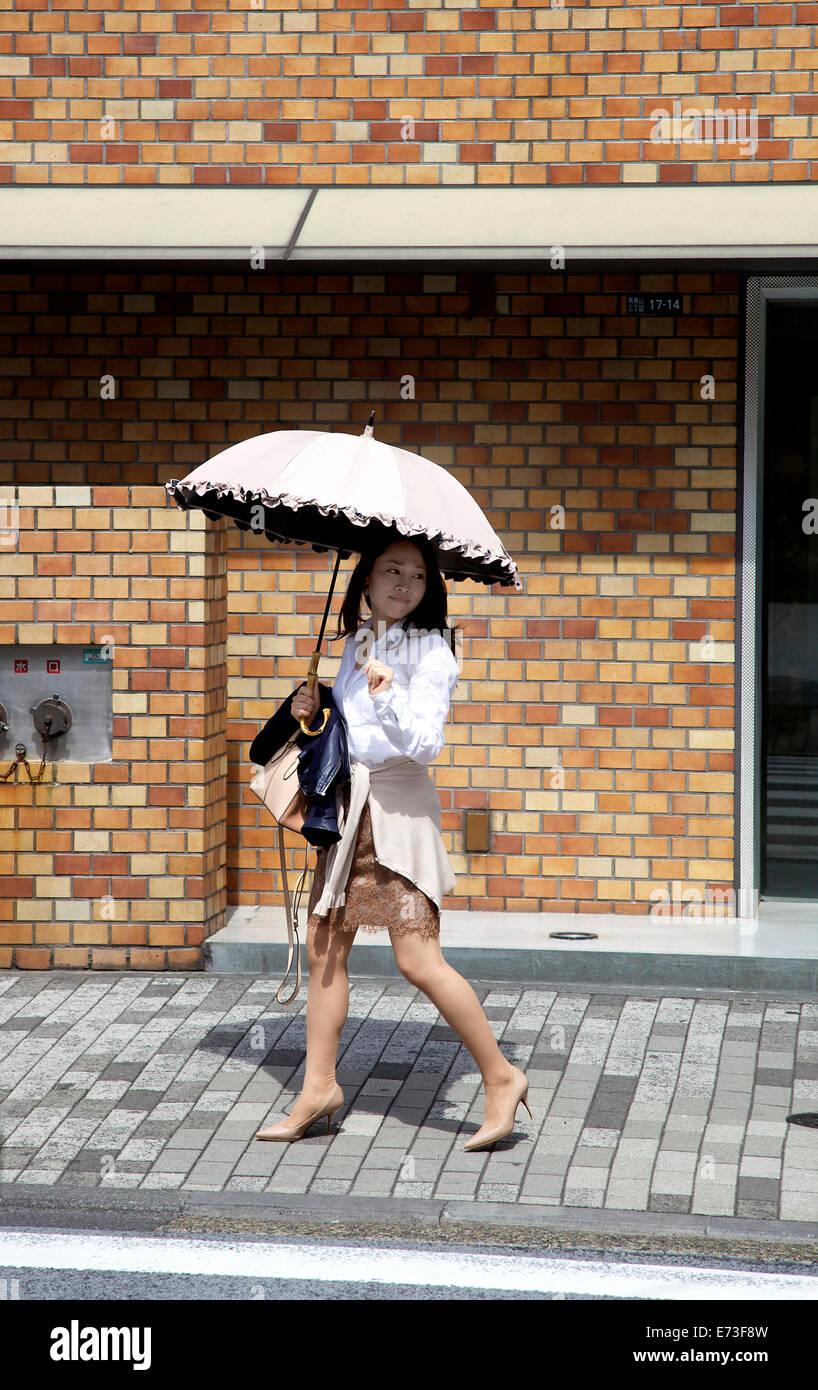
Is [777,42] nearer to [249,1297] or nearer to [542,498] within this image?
[542,498]

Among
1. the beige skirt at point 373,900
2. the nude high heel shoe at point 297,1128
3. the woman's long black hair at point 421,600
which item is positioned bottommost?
the nude high heel shoe at point 297,1128

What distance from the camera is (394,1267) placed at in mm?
4141

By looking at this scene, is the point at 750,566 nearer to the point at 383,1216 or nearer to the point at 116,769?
the point at 116,769

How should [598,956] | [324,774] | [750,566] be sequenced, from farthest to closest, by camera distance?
[750,566] → [598,956] → [324,774]

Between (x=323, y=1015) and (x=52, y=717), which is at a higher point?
(x=52, y=717)

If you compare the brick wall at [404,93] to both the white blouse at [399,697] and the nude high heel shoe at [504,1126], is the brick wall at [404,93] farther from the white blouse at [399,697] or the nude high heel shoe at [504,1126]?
the nude high heel shoe at [504,1126]

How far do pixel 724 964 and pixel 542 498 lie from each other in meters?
2.42

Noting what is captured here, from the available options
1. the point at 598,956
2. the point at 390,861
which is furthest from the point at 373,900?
the point at 598,956

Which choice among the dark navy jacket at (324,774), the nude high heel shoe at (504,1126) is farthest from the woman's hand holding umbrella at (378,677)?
the nude high heel shoe at (504,1126)

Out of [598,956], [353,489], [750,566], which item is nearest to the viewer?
[353,489]

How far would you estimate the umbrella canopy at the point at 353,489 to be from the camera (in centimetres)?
466

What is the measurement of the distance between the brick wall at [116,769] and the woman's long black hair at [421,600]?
212 cm

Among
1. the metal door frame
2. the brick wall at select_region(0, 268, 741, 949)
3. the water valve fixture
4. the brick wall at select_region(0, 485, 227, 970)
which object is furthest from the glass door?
the water valve fixture

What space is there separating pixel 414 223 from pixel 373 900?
3.86 metres
